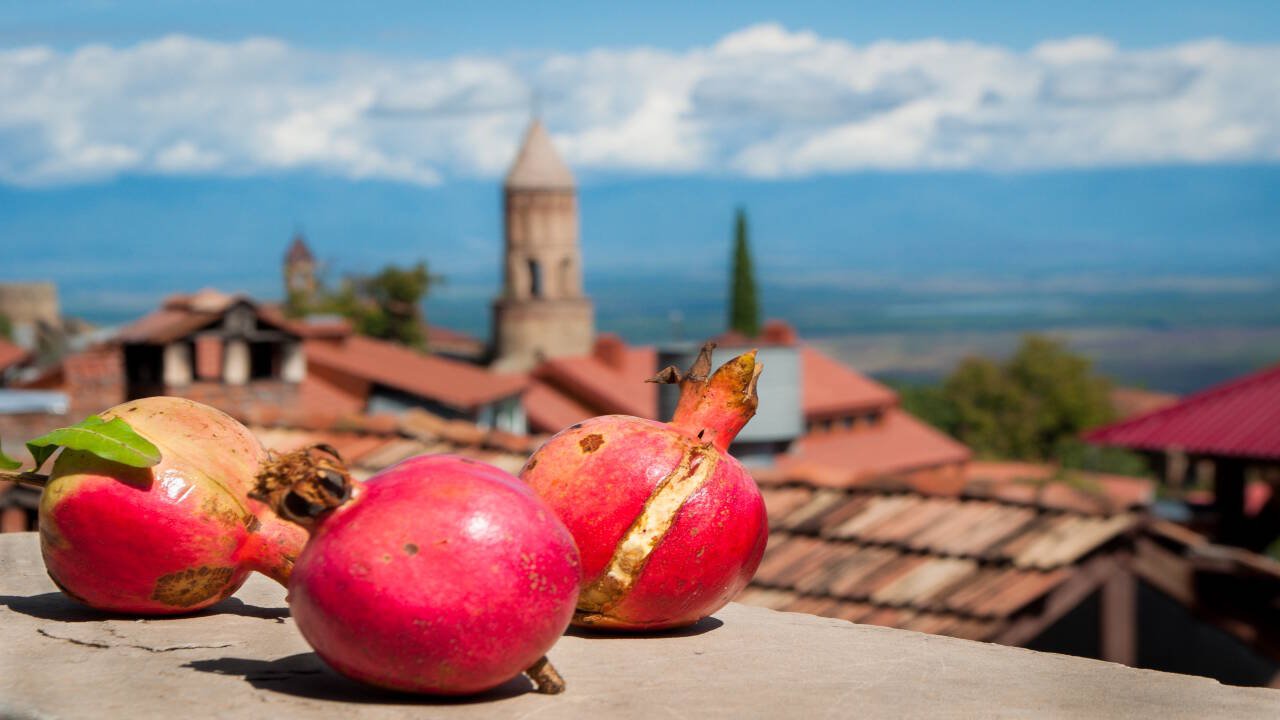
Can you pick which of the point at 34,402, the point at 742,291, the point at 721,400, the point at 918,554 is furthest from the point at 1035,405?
the point at 721,400

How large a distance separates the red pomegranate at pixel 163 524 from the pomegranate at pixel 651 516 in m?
0.49

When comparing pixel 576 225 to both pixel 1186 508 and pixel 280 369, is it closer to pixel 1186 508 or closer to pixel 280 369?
pixel 280 369

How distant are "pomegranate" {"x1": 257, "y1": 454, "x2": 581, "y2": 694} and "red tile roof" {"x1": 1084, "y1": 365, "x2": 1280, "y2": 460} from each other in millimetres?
12726

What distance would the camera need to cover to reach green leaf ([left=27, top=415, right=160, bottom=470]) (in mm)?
2535

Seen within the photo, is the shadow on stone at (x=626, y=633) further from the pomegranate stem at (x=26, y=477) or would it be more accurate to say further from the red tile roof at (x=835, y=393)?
the red tile roof at (x=835, y=393)

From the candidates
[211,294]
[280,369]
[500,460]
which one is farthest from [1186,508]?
[211,294]

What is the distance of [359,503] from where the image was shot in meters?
2.21

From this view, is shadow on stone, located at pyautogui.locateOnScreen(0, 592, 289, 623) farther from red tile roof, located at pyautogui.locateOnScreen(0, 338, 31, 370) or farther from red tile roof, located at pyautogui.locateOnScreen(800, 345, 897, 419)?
red tile roof, located at pyautogui.locateOnScreen(800, 345, 897, 419)

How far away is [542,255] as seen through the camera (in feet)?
316

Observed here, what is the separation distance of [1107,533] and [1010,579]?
94 cm

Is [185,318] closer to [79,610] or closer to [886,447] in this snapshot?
[79,610]

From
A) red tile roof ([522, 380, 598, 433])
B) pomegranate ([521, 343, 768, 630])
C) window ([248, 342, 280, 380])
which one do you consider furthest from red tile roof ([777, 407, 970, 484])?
pomegranate ([521, 343, 768, 630])

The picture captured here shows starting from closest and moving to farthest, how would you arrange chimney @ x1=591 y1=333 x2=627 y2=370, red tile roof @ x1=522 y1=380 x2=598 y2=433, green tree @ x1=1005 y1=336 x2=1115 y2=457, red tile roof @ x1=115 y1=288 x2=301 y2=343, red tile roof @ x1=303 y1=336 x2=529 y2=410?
red tile roof @ x1=115 y1=288 x2=301 y2=343 < red tile roof @ x1=303 y1=336 x2=529 y2=410 < red tile roof @ x1=522 y1=380 x2=598 y2=433 < chimney @ x1=591 y1=333 x2=627 y2=370 < green tree @ x1=1005 y1=336 x2=1115 y2=457

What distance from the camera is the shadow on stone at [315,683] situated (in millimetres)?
2221
